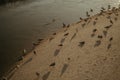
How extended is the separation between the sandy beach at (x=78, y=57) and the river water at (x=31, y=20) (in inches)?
59.3

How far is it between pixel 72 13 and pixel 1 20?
6.86 metres

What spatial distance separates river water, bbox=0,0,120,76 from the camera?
14.8m

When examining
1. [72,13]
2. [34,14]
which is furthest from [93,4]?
[34,14]

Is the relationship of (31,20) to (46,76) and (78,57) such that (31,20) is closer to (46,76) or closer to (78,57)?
(78,57)

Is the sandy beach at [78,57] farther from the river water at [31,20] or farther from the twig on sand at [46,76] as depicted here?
the river water at [31,20]

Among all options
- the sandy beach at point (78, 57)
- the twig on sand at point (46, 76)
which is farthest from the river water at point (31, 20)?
the twig on sand at point (46, 76)

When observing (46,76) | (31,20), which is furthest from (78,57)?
(31,20)

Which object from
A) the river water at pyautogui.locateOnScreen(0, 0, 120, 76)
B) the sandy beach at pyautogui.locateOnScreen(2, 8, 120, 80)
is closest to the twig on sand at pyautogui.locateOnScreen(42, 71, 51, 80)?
the sandy beach at pyautogui.locateOnScreen(2, 8, 120, 80)

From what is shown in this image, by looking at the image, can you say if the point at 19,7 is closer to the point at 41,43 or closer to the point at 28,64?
the point at 41,43

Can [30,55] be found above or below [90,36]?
below

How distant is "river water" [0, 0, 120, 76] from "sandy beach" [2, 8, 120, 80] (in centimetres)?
151

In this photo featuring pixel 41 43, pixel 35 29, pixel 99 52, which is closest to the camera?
pixel 99 52

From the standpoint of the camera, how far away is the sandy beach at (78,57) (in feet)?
32.7

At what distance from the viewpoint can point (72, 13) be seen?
21812mm
